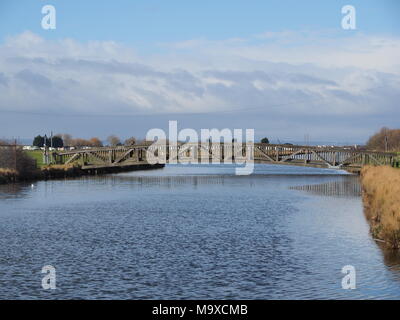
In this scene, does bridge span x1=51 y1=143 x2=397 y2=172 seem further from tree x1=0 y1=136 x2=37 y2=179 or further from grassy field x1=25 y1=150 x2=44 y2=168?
tree x1=0 y1=136 x2=37 y2=179

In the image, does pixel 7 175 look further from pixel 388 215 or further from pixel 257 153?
pixel 388 215

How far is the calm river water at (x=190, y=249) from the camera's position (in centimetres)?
3036

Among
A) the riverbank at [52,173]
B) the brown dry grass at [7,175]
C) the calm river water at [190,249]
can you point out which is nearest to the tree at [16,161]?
the riverbank at [52,173]

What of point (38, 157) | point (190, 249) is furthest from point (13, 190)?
point (38, 157)

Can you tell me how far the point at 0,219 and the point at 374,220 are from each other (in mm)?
29803

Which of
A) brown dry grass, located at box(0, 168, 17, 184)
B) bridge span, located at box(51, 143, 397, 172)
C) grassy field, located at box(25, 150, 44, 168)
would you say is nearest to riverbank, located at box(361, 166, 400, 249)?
brown dry grass, located at box(0, 168, 17, 184)

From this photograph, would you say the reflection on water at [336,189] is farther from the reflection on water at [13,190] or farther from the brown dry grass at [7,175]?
the brown dry grass at [7,175]

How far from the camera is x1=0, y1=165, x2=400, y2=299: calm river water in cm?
3036

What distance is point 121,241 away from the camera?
4338 centimetres

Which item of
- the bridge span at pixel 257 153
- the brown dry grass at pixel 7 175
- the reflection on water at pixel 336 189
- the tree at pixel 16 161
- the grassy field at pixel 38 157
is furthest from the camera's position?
the grassy field at pixel 38 157

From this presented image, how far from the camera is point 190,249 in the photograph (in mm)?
40281

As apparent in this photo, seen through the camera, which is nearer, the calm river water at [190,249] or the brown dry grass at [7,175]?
the calm river water at [190,249]
